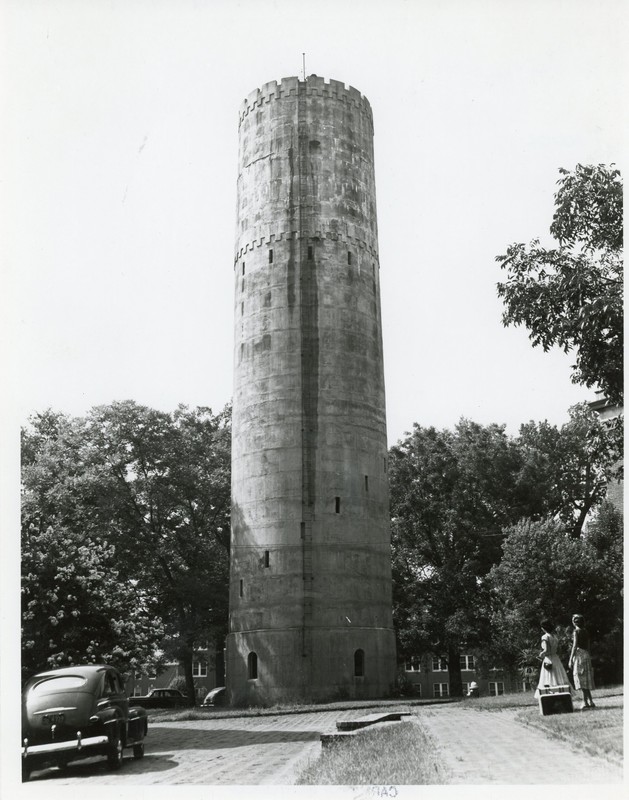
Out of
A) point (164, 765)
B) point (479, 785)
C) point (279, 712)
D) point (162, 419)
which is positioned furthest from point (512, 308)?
point (162, 419)

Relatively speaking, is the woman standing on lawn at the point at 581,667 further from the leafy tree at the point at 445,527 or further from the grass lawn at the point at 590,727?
the leafy tree at the point at 445,527

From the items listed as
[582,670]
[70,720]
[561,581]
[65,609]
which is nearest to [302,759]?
[70,720]

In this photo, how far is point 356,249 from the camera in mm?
42062

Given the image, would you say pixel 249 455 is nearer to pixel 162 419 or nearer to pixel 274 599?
pixel 274 599

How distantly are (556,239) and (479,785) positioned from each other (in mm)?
10905

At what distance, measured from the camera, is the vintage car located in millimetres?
15344

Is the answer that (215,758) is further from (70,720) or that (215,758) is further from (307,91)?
(307,91)

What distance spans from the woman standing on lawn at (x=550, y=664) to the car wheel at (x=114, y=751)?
9217mm

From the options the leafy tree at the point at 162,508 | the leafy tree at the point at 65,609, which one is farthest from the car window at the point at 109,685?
the leafy tree at the point at 162,508

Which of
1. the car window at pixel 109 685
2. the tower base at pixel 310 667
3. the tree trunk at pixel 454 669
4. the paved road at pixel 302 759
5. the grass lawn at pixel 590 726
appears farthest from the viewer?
the tree trunk at pixel 454 669

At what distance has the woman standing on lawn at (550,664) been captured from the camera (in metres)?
20.2

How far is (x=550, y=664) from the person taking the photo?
2027 centimetres

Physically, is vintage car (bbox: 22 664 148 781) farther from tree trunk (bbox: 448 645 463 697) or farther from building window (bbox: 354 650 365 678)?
tree trunk (bbox: 448 645 463 697)

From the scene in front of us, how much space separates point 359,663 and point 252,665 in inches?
172
